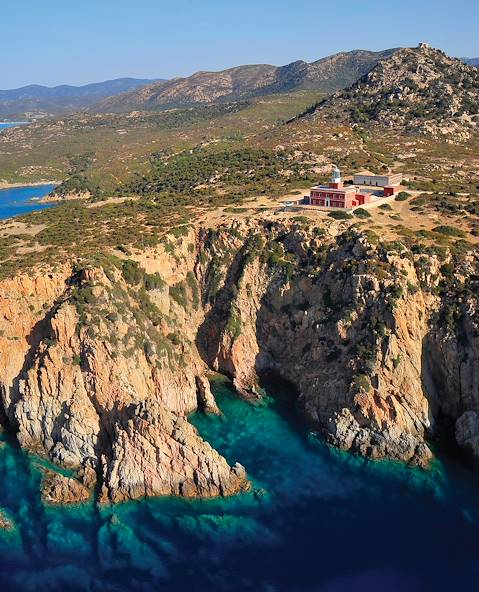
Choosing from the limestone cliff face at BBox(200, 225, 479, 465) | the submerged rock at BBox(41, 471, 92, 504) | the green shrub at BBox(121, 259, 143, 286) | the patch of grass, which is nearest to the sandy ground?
the patch of grass

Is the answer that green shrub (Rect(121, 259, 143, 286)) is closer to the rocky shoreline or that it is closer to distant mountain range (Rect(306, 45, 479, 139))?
distant mountain range (Rect(306, 45, 479, 139))

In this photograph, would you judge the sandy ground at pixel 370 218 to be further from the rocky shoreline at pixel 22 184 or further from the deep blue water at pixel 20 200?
the rocky shoreline at pixel 22 184

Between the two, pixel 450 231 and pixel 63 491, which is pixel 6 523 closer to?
pixel 63 491

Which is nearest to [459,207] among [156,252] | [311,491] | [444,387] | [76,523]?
[444,387]

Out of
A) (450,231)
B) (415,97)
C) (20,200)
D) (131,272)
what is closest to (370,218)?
(450,231)

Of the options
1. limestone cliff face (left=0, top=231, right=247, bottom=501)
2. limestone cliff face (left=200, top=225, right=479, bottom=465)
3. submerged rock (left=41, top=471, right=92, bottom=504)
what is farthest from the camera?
limestone cliff face (left=200, top=225, right=479, bottom=465)

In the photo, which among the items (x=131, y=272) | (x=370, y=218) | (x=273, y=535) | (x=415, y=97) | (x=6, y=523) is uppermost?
(x=415, y=97)
